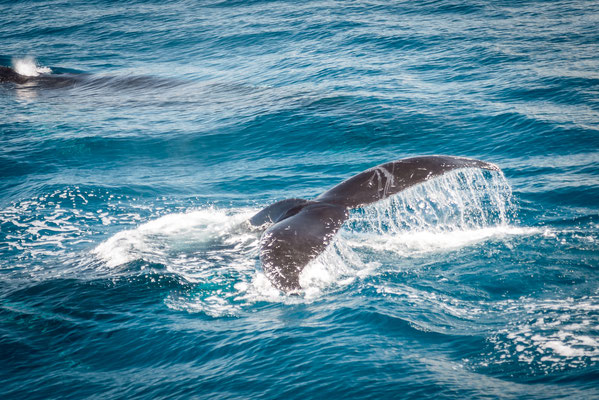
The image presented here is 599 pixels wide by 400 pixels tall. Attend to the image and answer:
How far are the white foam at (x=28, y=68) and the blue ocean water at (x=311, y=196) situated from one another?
0.93 feet

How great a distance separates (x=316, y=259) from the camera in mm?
5848

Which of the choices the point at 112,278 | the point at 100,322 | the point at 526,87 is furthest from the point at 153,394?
the point at 526,87

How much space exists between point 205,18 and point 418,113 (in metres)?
18.7

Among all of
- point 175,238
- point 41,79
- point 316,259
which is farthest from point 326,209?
point 41,79

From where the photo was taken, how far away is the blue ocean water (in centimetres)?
583

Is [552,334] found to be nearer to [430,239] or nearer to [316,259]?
[316,259]

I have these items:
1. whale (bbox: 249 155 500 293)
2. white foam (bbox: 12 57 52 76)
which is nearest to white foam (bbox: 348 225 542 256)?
whale (bbox: 249 155 500 293)

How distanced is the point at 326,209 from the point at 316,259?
1010mm

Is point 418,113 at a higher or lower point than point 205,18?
lower

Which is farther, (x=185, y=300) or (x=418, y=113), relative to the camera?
(x=418, y=113)

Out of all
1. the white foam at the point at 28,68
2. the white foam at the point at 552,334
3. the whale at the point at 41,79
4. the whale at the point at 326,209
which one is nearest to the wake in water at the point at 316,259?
the whale at the point at 326,209

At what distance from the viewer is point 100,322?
6945mm

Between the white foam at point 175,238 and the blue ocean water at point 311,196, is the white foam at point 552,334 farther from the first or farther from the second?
the white foam at point 175,238

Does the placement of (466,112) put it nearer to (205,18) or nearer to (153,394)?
(153,394)
